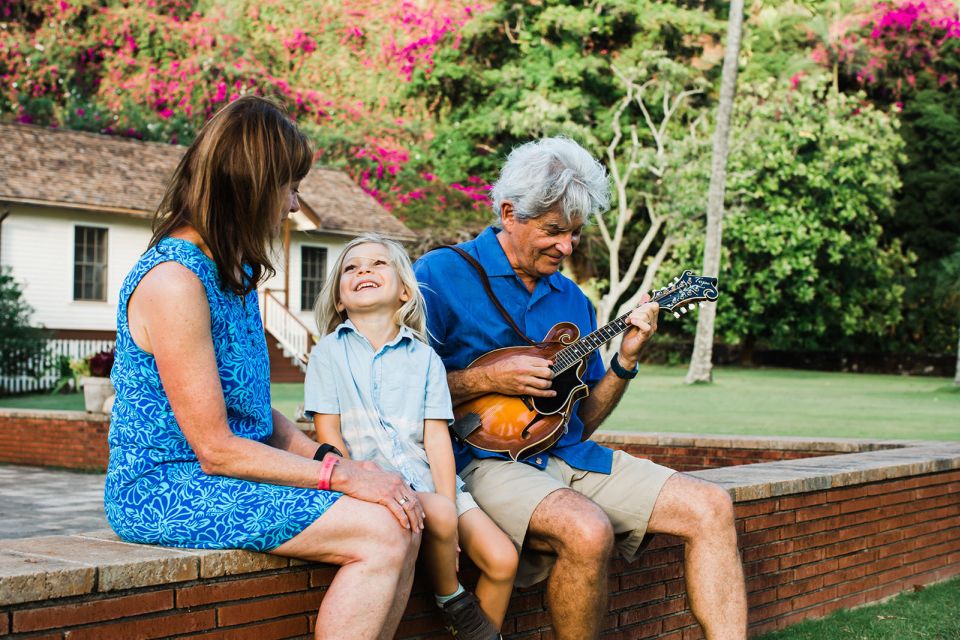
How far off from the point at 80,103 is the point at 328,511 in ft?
115

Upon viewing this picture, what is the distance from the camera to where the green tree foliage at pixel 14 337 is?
2270 centimetres

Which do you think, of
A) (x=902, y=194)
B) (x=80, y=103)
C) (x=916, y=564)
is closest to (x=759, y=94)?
(x=902, y=194)

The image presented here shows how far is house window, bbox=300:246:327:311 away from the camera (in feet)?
99.6

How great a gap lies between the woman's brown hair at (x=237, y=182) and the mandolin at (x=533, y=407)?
3.76 feet

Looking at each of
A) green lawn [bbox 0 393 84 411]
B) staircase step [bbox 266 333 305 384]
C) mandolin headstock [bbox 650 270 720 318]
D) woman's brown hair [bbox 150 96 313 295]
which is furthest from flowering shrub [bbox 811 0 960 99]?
woman's brown hair [bbox 150 96 313 295]

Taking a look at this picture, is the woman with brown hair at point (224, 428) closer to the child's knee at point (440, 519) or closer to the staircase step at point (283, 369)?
the child's knee at point (440, 519)

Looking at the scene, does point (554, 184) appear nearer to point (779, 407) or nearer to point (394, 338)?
point (394, 338)

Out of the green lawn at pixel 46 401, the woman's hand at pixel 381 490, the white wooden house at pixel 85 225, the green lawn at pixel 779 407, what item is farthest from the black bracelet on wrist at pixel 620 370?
the white wooden house at pixel 85 225

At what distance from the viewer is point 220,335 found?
3223mm

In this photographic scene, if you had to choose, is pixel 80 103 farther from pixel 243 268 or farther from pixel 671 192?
pixel 243 268

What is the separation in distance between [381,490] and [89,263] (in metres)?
25.0

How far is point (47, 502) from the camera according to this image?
9.94 metres

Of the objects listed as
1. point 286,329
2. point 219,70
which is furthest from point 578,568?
point 219,70

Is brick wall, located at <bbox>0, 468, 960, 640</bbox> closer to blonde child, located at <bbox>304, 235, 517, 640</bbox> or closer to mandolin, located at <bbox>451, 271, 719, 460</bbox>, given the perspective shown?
blonde child, located at <bbox>304, 235, 517, 640</bbox>
